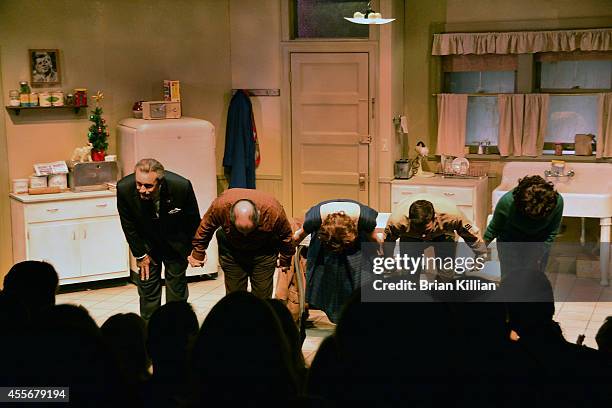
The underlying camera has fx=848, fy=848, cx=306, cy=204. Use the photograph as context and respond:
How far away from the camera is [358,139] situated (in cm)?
771

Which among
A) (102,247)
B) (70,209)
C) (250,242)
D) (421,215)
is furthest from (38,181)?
(421,215)

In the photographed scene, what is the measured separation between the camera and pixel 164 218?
5168mm

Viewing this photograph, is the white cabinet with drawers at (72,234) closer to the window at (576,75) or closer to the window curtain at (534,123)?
the window curtain at (534,123)

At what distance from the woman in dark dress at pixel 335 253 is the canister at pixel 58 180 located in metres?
2.74

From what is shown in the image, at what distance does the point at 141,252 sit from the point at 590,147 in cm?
418

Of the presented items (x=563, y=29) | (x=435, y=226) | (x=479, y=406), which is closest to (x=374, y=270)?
(x=435, y=226)

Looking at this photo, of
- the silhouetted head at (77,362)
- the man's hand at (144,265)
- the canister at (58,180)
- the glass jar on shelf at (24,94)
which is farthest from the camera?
the canister at (58,180)

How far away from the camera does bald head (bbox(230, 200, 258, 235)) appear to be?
15.3 feet

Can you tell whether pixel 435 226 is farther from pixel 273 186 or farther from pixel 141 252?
pixel 273 186

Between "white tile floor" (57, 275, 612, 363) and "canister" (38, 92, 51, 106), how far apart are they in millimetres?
1548

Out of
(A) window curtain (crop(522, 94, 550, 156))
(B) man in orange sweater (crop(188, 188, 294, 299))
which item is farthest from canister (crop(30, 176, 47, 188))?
(A) window curtain (crop(522, 94, 550, 156))

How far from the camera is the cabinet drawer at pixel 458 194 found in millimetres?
7332

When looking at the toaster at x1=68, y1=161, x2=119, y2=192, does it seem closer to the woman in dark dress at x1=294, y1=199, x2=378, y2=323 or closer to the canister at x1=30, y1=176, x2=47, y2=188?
the canister at x1=30, y1=176, x2=47, y2=188

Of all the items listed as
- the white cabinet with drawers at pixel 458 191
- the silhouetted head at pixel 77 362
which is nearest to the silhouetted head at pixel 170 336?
the silhouetted head at pixel 77 362
